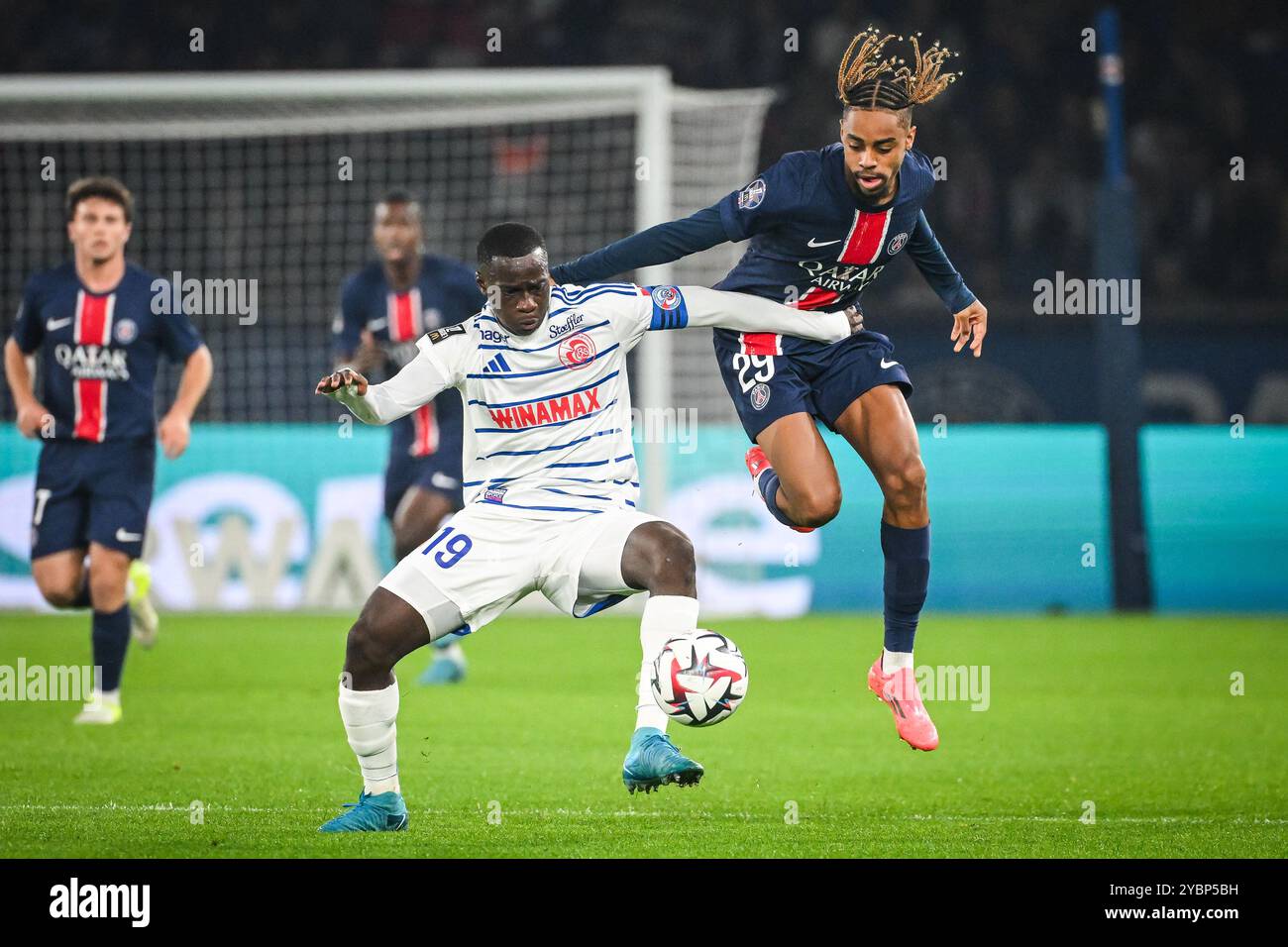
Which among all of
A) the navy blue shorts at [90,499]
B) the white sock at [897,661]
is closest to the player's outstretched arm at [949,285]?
the white sock at [897,661]

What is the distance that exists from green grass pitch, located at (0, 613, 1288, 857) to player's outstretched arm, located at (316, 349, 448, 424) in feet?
4.37

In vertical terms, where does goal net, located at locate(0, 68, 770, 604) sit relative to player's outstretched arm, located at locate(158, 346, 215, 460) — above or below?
above

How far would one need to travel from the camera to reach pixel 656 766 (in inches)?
204

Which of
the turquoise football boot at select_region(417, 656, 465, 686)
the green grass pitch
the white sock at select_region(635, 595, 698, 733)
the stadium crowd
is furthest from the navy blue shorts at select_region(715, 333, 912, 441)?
the stadium crowd

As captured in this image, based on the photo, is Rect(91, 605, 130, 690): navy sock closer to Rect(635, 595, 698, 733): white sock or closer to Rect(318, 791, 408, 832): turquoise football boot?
Rect(318, 791, 408, 832): turquoise football boot

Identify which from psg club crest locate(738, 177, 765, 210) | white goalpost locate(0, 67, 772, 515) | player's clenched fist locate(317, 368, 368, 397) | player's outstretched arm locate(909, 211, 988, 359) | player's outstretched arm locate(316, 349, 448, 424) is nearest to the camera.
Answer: player's clenched fist locate(317, 368, 368, 397)

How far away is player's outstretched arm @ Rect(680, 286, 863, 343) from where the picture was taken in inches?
240

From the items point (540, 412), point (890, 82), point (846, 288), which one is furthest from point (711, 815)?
point (890, 82)

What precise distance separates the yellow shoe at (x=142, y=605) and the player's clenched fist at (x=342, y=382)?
450 centimetres

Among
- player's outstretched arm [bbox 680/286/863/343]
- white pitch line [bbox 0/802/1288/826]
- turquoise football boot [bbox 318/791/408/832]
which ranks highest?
player's outstretched arm [bbox 680/286/863/343]

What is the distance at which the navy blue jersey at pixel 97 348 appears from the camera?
28.4 feet

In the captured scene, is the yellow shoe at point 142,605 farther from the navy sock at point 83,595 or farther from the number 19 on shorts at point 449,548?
the number 19 on shorts at point 449,548

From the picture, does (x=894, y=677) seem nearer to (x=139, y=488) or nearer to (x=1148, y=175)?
(x=139, y=488)

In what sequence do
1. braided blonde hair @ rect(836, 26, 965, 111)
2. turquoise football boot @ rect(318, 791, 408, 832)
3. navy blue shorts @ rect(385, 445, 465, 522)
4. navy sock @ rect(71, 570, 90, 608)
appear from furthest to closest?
navy blue shorts @ rect(385, 445, 465, 522), navy sock @ rect(71, 570, 90, 608), braided blonde hair @ rect(836, 26, 965, 111), turquoise football boot @ rect(318, 791, 408, 832)
